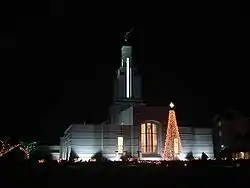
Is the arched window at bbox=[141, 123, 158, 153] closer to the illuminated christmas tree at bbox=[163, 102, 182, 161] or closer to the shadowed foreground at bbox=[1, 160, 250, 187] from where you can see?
the illuminated christmas tree at bbox=[163, 102, 182, 161]

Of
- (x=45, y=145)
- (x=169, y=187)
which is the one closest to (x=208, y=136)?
(x=45, y=145)

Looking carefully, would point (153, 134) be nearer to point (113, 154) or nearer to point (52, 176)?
point (113, 154)

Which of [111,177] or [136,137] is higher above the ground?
[136,137]

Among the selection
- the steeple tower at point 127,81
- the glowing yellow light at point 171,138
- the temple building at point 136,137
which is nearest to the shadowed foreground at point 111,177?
the glowing yellow light at point 171,138

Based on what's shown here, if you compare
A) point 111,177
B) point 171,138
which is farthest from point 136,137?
point 111,177

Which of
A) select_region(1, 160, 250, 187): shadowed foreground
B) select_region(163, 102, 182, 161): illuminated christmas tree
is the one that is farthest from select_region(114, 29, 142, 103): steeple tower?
select_region(1, 160, 250, 187): shadowed foreground

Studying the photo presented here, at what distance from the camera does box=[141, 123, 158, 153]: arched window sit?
55.5 metres

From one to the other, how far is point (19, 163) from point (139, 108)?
1645 inches

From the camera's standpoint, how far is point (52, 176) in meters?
14.4

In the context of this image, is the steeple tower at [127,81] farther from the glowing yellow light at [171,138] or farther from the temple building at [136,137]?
the glowing yellow light at [171,138]

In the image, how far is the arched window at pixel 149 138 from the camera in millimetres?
55469

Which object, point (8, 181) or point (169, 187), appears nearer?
point (8, 181)

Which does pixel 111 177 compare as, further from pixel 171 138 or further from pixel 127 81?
pixel 127 81

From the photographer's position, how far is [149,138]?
5584cm
